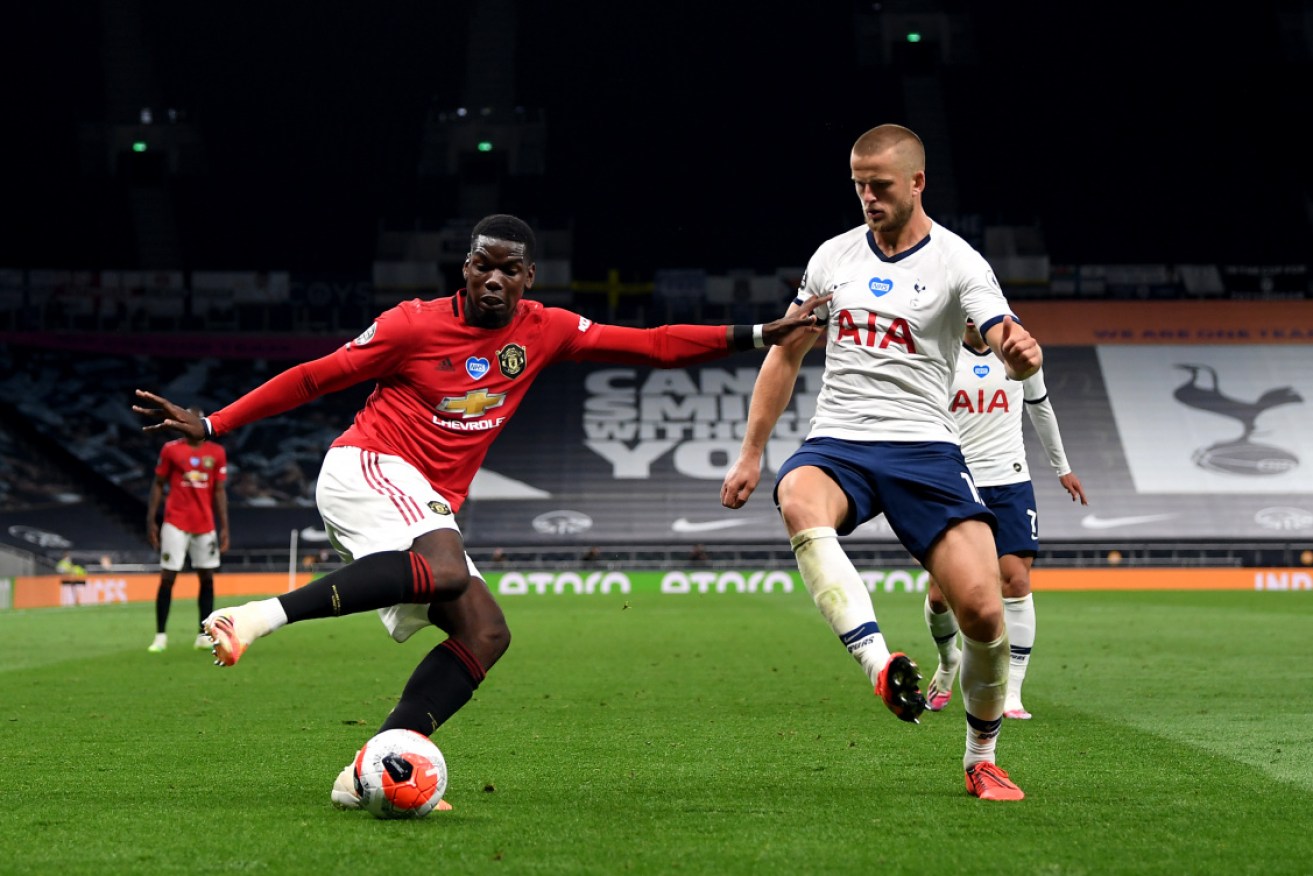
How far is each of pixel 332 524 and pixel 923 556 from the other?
221 centimetres

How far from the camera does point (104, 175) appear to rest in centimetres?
4019

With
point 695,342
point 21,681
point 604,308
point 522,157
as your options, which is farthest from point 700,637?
point 522,157

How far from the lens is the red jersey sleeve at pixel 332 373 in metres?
5.39

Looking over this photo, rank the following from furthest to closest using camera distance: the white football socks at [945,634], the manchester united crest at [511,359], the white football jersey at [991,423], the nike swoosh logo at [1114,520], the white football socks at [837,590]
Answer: the nike swoosh logo at [1114,520], the white football socks at [945,634], the white football jersey at [991,423], the manchester united crest at [511,359], the white football socks at [837,590]

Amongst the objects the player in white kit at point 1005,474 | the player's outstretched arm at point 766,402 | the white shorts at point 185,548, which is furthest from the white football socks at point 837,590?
the white shorts at point 185,548

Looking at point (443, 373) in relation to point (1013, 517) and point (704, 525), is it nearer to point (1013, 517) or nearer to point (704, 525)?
point (1013, 517)

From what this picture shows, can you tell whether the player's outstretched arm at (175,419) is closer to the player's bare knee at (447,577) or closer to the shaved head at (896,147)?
the player's bare knee at (447,577)

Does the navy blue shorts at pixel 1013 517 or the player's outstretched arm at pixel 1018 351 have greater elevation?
the player's outstretched arm at pixel 1018 351

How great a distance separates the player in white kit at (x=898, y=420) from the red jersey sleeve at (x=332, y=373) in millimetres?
1388

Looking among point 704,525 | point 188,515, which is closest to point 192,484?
point 188,515

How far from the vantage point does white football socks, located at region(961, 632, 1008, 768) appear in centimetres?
550

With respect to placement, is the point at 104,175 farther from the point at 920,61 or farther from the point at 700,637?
the point at 700,637

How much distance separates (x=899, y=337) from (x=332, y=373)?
2.14m

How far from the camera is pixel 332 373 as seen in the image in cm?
550
